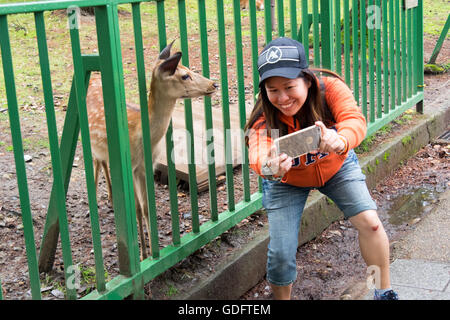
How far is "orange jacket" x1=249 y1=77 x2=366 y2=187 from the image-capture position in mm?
2922

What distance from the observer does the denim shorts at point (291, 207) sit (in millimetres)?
3039

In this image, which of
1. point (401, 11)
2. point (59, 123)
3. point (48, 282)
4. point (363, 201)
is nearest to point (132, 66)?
point (59, 123)

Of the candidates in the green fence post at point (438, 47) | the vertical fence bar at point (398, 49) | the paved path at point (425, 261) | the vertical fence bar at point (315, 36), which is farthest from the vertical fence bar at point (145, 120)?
the green fence post at point (438, 47)

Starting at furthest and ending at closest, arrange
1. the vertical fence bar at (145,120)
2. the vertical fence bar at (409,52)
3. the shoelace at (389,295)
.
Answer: the vertical fence bar at (409,52)
the shoelace at (389,295)
the vertical fence bar at (145,120)

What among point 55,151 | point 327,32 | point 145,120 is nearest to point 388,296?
point 145,120

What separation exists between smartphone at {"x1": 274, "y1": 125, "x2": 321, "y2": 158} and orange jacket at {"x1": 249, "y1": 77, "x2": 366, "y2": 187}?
22cm

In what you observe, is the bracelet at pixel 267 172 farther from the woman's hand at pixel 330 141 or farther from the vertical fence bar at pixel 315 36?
the vertical fence bar at pixel 315 36

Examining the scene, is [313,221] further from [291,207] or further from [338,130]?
[338,130]

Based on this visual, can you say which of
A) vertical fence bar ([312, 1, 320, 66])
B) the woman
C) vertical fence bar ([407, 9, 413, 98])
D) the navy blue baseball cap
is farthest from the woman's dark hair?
vertical fence bar ([407, 9, 413, 98])

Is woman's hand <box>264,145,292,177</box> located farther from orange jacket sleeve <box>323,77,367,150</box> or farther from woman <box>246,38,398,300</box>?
orange jacket sleeve <box>323,77,367,150</box>

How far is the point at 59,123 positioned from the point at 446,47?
690 cm

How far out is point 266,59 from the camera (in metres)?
2.86

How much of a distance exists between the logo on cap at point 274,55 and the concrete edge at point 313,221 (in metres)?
1.30

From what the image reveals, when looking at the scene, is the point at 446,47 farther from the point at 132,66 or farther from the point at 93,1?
the point at 93,1
